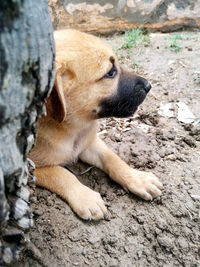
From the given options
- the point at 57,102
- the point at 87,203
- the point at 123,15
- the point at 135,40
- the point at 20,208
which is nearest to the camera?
the point at 20,208

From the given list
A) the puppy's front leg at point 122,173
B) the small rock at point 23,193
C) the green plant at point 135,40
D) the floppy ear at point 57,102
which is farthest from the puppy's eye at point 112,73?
the green plant at point 135,40

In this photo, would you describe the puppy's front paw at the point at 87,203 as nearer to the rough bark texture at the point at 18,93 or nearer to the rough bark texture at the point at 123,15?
the rough bark texture at the point at 18,93

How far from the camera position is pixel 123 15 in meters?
5.81

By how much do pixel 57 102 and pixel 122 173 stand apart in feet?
2.95

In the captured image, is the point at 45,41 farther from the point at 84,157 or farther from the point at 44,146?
the point at 84,157

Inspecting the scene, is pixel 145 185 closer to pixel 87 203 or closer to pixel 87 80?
pixel 87 203

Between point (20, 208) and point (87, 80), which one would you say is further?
point (87, 80)

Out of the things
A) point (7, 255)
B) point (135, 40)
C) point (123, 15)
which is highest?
point (123, 15)

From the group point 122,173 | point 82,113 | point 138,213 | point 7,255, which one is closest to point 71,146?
point 82,113

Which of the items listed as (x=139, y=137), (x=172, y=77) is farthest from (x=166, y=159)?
(x=172, y=77)

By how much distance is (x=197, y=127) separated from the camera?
3.33 metres

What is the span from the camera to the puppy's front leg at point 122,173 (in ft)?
8.54

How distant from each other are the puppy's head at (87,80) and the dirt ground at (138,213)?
629mm

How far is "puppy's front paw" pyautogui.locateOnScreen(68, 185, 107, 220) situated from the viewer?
7.96 feet
